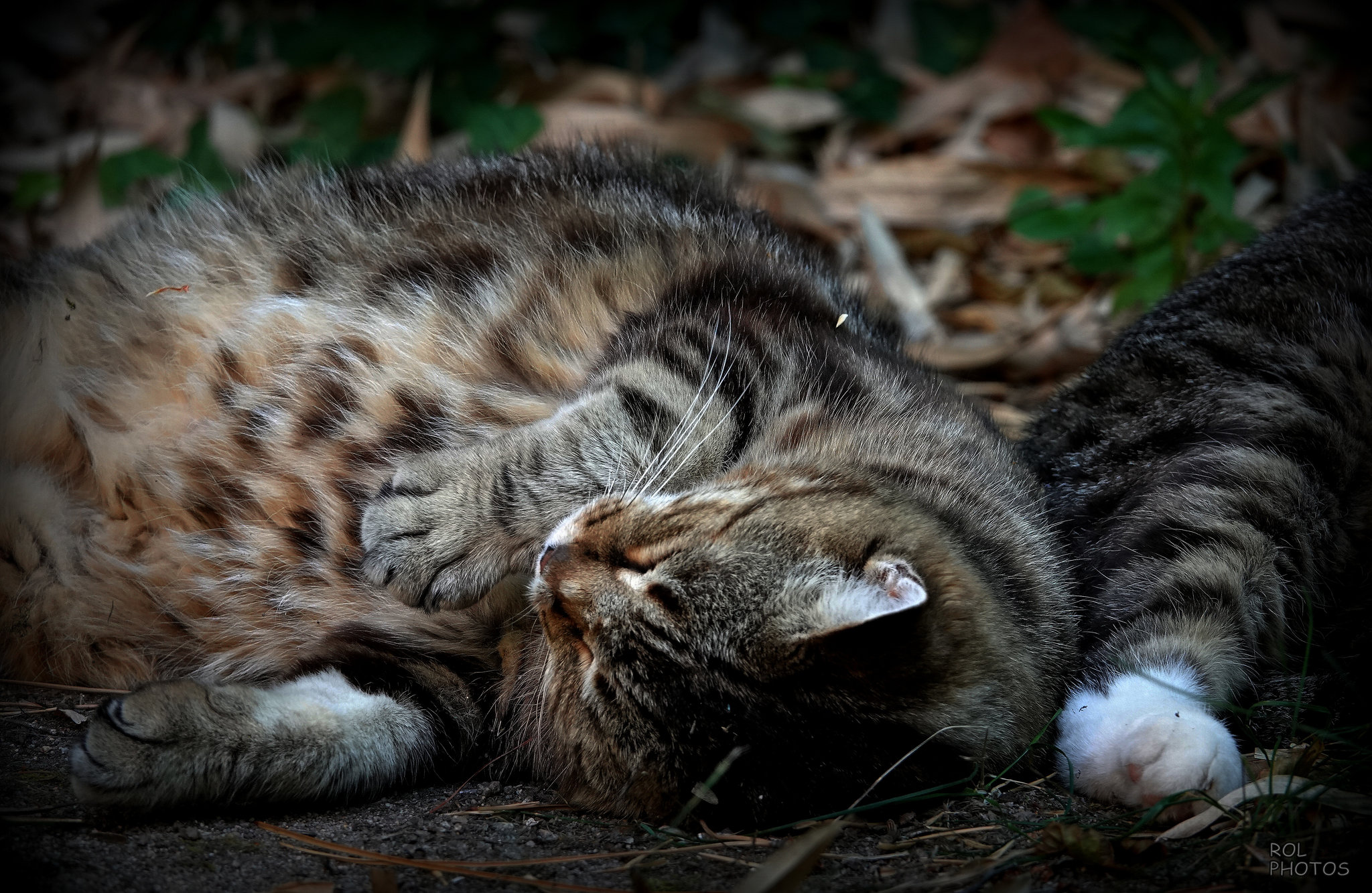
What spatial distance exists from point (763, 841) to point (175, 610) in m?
1.36

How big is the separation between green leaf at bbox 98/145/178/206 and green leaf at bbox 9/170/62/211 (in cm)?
41

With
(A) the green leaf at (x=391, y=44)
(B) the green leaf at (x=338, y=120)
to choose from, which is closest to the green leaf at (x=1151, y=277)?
(A) the green leaf at (x=391, y=44)

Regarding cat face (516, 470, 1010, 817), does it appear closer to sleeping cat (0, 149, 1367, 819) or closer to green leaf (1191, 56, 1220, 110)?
sleeping cat (0, 149, 1367, 819)

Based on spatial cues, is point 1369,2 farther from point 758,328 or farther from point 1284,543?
point 758,328

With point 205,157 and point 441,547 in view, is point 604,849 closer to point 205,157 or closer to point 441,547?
point 441,547

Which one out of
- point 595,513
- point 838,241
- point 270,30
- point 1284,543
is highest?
point 270,30

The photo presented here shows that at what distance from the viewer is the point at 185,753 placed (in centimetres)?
181

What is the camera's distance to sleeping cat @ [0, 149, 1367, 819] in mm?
1816

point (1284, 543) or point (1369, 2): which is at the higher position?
point (1369, 2)

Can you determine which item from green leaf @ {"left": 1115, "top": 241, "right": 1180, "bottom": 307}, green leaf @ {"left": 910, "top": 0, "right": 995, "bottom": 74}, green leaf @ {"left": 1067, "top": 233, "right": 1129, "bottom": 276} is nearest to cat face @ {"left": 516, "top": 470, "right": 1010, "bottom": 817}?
green leaf @ {"left": 1115, "top": 241, "right": 1180, "bottom": 307}

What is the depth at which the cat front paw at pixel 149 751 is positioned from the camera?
69.0 inches

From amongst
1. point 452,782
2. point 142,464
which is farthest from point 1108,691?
point 142,464

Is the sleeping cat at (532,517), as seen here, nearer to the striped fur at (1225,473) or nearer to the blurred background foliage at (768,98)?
the striped fur at (1225,473)

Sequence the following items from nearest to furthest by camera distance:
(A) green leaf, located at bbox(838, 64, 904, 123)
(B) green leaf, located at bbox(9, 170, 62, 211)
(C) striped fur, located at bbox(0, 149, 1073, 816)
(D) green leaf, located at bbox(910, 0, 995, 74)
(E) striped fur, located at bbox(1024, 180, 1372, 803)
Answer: (C) striped fur, located at bbox(0, 149, 1073, 816), (E) striped fur, located at bbox(1024, 180, 1372, 803), (B) green leaf, located at bbox(9, 170, 62, 211), (A) green leaf, located at bbox(838, 64, 904, 123), (D) green leaf, located at bbox(910, 0, 995, 74)
